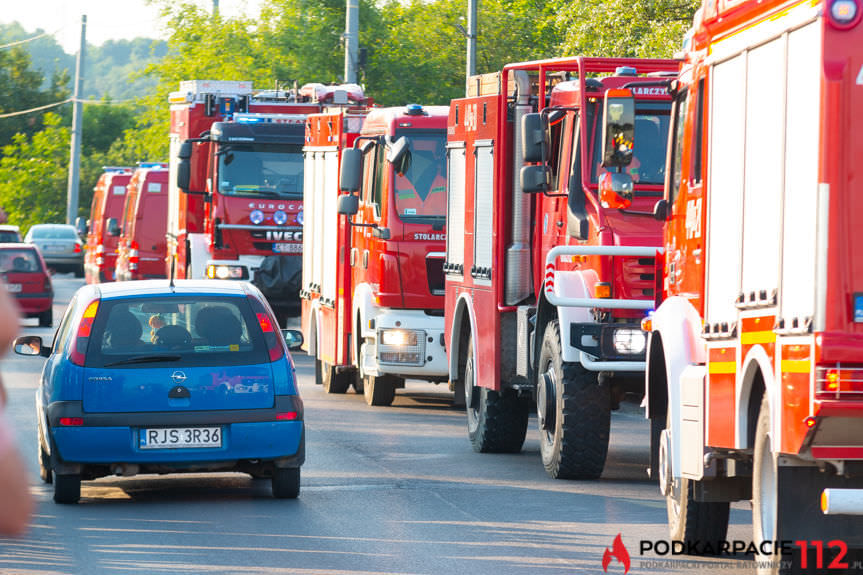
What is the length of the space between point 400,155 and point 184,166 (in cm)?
859

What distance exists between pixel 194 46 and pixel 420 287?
4162 cm

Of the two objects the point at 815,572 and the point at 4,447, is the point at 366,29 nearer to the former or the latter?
the point at 815,572

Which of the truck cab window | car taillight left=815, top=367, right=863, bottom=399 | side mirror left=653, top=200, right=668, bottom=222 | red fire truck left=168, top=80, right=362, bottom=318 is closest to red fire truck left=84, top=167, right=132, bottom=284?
red fire truck left=168, top=80, right=362, bottom=318

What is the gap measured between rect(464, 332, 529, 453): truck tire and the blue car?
3.23 m

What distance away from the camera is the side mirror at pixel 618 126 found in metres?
9.73

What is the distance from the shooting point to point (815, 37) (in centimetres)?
659

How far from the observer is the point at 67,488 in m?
10.8

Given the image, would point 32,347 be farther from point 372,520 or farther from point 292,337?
point 372,520

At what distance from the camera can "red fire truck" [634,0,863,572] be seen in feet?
21.3

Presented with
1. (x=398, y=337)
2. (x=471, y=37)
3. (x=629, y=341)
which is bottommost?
(x=398, y=337)

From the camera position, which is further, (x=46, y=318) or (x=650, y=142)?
(x=46, y=318)

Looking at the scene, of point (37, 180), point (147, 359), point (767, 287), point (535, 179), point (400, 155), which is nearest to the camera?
point (767, 287)

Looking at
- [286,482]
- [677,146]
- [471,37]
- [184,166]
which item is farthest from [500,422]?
[471,37]

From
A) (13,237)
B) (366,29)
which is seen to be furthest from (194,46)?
(13,237)
